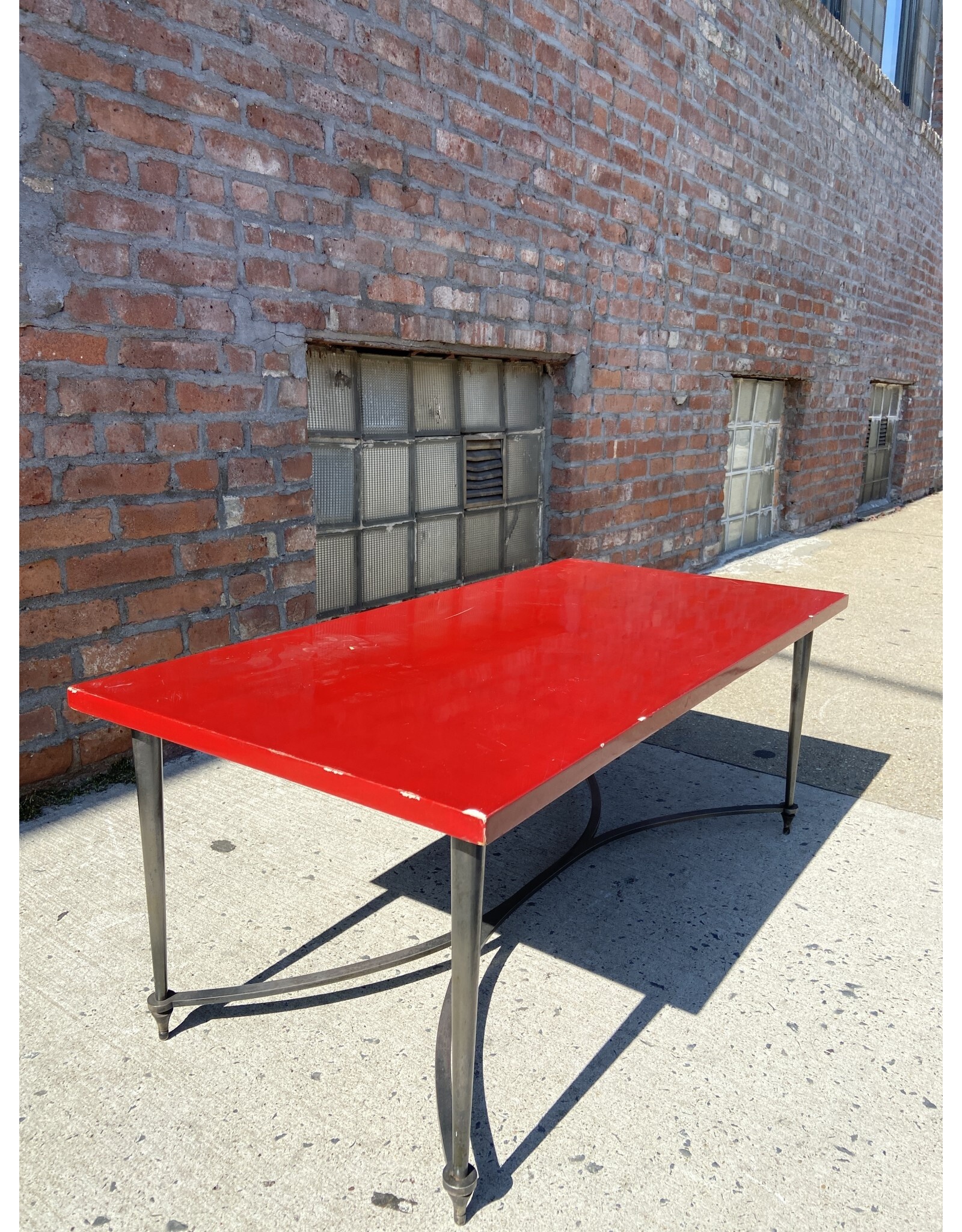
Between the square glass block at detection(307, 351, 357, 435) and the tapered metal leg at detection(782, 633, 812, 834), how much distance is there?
1.83 m

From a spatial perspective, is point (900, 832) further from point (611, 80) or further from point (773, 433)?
point (773, 433)

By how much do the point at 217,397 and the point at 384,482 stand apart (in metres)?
1.00

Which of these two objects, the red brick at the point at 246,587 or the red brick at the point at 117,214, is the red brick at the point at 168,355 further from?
the red brick at the point at 246,587

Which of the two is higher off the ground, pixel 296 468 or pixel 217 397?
pixel 217 397

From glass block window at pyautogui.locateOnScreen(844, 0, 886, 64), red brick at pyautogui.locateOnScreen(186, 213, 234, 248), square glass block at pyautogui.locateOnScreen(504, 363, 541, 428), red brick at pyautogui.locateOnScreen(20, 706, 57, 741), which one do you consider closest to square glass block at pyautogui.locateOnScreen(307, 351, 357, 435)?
red brick at pyautogui.locateOnScreen(186, 213, 234, 248)

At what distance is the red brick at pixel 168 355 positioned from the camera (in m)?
2.51

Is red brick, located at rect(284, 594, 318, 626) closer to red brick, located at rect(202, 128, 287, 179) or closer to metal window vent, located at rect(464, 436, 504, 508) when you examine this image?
metal window vent, located at rect(464, 436, 504, 508)

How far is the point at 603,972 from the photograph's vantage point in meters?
1.85

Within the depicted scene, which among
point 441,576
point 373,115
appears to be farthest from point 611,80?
point 441,576

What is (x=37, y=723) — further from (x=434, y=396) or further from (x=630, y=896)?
(x=434, y=396)

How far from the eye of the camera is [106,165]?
2389mm

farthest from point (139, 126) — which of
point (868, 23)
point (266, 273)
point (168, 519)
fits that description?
point (868, 23)

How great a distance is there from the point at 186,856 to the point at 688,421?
4.15 m

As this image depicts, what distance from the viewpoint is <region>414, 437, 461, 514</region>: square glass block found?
3.85m
